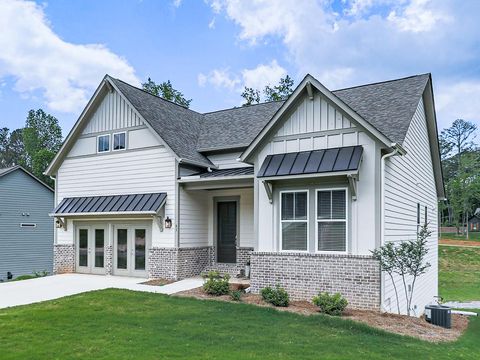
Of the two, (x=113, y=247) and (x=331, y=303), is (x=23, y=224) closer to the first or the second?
(x=113, y=247)

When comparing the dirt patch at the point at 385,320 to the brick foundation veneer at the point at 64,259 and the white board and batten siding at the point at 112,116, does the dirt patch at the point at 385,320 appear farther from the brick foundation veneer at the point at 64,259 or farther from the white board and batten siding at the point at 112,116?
the brick foundation veneer at the point at 64,259

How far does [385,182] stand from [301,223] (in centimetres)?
237

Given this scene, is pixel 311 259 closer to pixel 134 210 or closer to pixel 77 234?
pixel 134 210

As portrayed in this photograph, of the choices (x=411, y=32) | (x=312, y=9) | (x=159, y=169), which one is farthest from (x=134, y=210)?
(x=411, y=32)

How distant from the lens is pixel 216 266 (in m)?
15.6

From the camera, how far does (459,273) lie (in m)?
29.5

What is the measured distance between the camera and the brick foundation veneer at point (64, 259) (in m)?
17.0

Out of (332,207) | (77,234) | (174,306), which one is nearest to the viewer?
(174,306)

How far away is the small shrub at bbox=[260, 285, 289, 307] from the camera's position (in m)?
10.5

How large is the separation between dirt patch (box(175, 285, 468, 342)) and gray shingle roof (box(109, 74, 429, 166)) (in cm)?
434

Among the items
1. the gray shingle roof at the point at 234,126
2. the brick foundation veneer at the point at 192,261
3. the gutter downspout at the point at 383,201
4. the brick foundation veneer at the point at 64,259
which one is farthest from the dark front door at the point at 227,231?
the gutter downspout at the point at 383,201

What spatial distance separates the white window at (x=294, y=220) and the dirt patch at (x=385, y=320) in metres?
1.50

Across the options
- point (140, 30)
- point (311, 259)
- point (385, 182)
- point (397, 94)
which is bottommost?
Result: point (311, 259)

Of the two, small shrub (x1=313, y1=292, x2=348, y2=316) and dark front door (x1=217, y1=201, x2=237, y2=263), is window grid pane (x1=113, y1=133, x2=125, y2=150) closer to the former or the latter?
dark front door (x1=217, y1=201, x2=237, y2=263)
